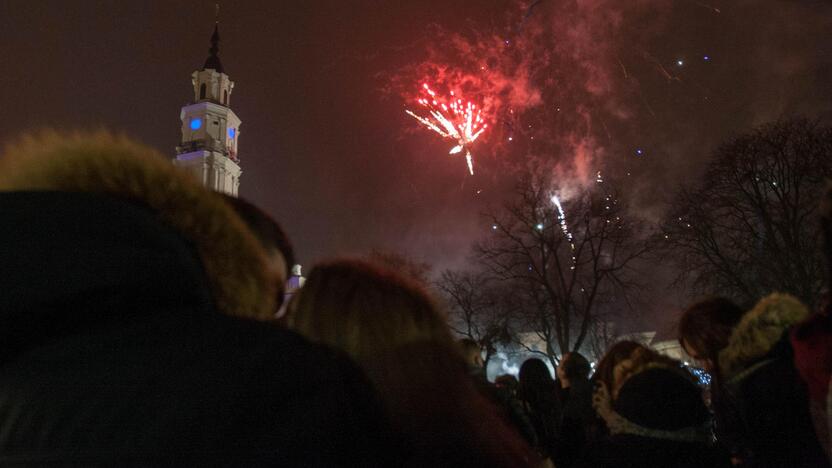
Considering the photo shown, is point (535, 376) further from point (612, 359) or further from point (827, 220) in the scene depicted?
point (827, 220)

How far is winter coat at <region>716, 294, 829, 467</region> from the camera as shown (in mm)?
3398

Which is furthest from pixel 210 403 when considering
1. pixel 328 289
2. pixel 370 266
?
pixel 370 266

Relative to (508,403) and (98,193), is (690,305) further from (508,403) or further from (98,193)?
(98,193)

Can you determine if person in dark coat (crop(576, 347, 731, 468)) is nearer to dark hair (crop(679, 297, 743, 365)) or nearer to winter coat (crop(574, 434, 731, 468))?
winter coat (crop(574, 434, 731, 468))

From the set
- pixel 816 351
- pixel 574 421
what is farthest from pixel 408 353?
pixel 574 421

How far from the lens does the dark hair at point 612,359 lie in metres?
4.28

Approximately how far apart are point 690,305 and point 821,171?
859 inches

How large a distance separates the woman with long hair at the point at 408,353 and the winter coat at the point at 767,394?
229cm

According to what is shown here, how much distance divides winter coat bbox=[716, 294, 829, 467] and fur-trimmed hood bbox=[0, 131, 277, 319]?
3.42m

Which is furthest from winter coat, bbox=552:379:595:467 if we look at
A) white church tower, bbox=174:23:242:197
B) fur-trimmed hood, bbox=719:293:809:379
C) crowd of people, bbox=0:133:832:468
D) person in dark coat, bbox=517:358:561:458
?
white church tower, bbox=174:23:242:197

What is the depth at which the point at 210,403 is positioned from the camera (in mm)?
955

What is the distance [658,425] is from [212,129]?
179ft

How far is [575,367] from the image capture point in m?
6.93

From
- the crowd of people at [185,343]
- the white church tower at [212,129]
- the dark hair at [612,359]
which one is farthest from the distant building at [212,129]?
the crowd of people at [185,343]
